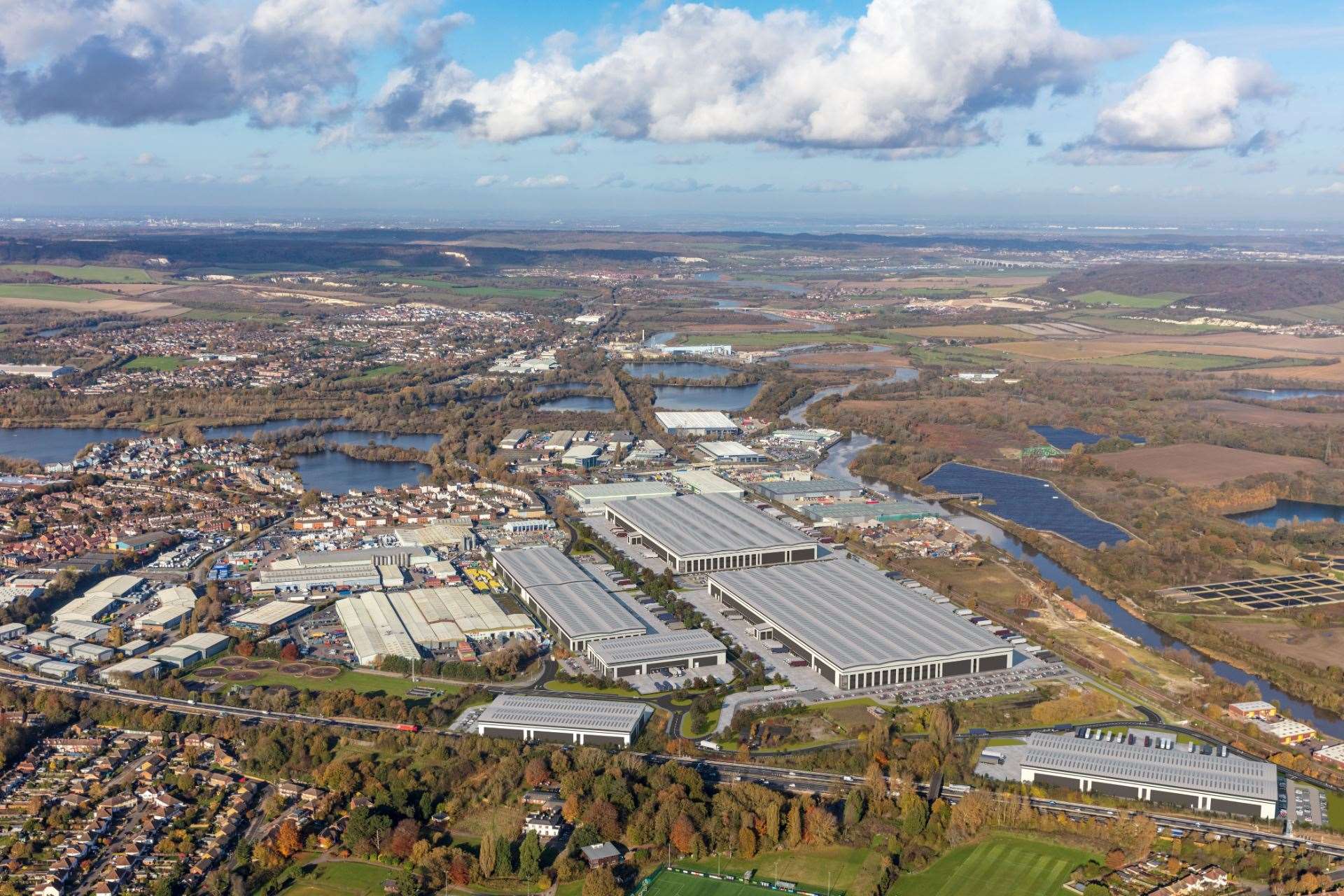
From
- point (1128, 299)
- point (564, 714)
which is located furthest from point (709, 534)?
point (1128, 299)

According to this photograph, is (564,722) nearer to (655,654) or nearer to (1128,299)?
(655,654)

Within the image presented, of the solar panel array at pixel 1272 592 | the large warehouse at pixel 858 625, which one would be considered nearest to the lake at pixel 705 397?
the large warehouse at pixel 858 625

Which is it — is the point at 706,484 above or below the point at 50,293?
below

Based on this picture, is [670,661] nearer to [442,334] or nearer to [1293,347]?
[442,334]

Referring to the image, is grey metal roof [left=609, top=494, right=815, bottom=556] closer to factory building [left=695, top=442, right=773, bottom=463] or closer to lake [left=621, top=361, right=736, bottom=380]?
factory building [left=695, top=442, right=773, bottom=463]

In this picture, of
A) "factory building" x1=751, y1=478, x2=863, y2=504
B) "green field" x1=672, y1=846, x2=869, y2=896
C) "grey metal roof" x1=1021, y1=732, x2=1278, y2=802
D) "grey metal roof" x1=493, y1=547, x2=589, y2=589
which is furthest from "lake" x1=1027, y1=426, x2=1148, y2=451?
"green field" x1=672, y1=846, x2=869, y2=896
